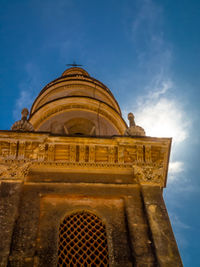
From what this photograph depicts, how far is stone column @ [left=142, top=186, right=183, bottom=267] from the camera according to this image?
7465mm

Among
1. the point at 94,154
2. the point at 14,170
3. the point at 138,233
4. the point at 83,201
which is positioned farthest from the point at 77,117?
the point at 138,233

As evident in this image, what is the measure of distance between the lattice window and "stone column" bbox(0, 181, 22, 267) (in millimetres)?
1305

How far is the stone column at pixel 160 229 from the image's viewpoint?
7465 millimetres

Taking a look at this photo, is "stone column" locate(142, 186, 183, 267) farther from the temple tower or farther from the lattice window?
the lattice window

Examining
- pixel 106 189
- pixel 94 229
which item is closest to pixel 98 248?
pixel 94 229

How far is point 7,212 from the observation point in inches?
321

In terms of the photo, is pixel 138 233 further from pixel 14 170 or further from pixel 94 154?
pixel 14 170

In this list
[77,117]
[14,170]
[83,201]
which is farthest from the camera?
[77,117]

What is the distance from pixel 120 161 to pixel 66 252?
3.58 metres

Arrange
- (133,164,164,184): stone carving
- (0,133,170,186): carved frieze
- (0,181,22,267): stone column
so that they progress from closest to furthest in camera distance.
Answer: (0,181,22,267): stone column
(133,164,164,184): stone carving
(0,133,170,186): carved frieze

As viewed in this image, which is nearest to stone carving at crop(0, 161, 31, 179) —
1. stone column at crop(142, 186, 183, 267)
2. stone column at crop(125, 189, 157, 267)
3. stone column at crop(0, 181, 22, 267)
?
stone column at crop(0, 181, 22, 267)

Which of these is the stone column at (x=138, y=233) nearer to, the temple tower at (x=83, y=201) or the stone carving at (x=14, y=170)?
the temple tower at (x=83, y=201)

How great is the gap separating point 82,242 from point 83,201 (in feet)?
4.10

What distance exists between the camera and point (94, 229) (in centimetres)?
849
